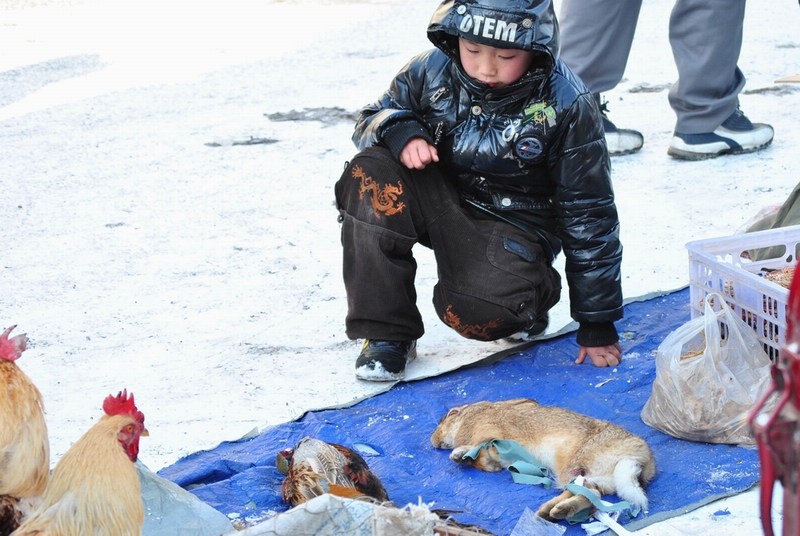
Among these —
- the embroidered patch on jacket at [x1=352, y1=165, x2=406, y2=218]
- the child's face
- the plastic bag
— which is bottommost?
the plastic bag

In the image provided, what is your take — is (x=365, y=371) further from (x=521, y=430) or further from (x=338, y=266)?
(x=338, y=266)

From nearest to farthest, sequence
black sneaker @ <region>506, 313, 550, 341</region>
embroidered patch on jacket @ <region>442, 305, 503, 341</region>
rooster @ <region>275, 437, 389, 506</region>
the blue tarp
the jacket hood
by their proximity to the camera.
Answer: rooster @ <region>275, 437, 389, 506</region> → the blue tarp → the jacket hood → embroidered patch on jacket @ <region>442, 305, 503, 341</region> → black sneaker @ <region>506, 313, 550, 341</region>

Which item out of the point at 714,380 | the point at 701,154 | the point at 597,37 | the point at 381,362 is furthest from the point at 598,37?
the point at 714,380

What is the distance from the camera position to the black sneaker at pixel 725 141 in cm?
553

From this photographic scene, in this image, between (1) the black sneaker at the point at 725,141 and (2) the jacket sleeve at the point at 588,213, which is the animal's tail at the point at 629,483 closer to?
(2) the jacket sleeve at the point at 588,213

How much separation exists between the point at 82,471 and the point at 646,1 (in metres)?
9.56

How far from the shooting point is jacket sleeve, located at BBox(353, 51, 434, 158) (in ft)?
10.5

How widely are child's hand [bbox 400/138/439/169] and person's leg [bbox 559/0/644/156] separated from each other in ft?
8.09

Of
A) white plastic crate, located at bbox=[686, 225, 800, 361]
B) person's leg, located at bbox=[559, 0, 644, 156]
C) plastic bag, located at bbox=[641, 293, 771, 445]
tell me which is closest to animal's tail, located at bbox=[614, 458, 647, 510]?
plastic bag, located at bbox=[641, 293, 771, 445]

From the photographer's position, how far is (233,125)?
6.68 m

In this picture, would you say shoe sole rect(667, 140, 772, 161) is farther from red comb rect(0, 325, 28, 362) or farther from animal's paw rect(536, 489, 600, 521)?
red comb rect(0, 325, 28, 362)

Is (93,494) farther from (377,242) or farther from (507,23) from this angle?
(507,23)

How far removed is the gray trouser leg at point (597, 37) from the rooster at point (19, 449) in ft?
13.0

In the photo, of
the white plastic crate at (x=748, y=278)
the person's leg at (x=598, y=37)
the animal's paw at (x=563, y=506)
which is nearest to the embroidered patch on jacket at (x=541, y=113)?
the white plastic crate at (x=748, y=278)
